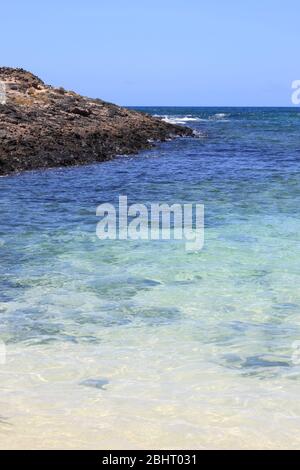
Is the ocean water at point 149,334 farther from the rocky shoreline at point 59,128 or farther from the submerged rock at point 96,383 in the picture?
the rocky shoreline at point 59,128

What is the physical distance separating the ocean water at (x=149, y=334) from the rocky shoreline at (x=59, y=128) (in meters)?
8.84

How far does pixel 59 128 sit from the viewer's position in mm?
27141

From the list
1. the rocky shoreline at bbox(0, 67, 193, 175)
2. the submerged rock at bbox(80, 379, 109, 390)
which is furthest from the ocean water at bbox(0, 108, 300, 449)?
the rocky shoreline at bbox(0, 67, 193, 175)

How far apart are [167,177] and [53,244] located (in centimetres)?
1116

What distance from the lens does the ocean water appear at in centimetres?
520

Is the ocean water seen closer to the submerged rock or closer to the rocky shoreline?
the submerged rock

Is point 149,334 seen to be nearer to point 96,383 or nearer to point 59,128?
point 96,383

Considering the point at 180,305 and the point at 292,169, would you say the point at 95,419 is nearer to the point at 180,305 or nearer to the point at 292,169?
the point at 180,305

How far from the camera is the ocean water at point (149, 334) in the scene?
5.20m

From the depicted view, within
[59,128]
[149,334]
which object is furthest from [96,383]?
[59,128]

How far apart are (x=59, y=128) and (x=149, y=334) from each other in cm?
2107

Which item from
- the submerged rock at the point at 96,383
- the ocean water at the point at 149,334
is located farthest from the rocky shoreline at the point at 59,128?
the submerged rock at the point at 96,383

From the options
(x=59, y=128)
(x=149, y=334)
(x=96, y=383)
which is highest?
(x=59, y=128)

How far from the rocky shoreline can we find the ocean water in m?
8.84
